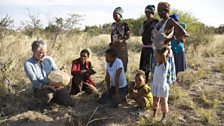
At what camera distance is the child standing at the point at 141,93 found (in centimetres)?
622

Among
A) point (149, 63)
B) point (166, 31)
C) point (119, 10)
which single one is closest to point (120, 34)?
point (119, 10)

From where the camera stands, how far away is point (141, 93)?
20.4 ft

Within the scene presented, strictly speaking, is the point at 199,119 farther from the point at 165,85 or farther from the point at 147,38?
the point at 147,38

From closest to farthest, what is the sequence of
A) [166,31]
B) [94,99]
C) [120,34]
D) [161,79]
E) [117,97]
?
1. [161,79]
2. [166,31]
3. [117,97]
4. [94,99]
5. [120,34]

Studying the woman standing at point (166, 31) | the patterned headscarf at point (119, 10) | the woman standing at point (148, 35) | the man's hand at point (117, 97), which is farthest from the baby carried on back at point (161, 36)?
the patterned headscarf at point (119, 10)

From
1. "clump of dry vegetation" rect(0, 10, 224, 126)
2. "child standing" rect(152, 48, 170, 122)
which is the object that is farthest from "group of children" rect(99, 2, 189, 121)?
"clump of dry vegetation" rect(0, 10, 224, 126)

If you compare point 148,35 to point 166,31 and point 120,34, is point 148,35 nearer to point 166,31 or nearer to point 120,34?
point 120,34

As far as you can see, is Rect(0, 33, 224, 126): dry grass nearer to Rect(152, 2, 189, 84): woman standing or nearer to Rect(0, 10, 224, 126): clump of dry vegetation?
Rect(0, 10, 224, 126): clump of dry vegetation

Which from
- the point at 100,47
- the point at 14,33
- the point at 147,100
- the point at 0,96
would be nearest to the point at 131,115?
the point at 147,100

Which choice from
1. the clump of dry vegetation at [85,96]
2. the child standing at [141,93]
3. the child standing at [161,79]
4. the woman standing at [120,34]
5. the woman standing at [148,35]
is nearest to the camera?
the child standing at [161,79]

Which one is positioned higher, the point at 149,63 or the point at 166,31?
the point at 166,31

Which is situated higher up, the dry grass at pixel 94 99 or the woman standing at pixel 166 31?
the woman standing at pixel 166 31

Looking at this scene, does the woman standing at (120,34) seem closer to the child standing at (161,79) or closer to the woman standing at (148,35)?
the woman standing at (148,35)

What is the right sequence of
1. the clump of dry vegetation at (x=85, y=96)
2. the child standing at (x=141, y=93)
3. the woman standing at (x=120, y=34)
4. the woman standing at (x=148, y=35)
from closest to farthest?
Answer: the clump of dry vegetation at (x=85, y=96), the child standing at (x=141, y=93), the woman standing at (x=148, y=35), the woman standing at (x=120, y=34)
